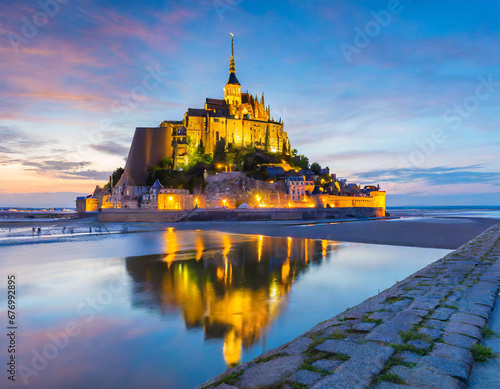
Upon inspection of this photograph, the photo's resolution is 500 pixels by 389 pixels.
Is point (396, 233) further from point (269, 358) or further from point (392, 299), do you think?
point (269, 358)

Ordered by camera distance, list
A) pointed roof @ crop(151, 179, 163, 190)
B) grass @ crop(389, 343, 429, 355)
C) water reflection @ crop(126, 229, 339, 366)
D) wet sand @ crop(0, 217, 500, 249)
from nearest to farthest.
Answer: grass @ crop(389, 343, 429, 355), water reflection @ crop(126, 229, 339, 366), wet sand @ crop(0, 217, 500, 249), pointed roof @ crop(151, 179, 163, 190)

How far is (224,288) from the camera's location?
8258 mm

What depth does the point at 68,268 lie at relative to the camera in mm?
11742

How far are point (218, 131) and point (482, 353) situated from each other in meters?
69.5

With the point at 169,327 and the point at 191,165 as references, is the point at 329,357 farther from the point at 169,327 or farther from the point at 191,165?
the point at 191,165

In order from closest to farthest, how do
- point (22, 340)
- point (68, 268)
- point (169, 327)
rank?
point (22, 340)
point (169, 327)
point (68, 268)

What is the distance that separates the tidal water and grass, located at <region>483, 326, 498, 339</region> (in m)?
2.72

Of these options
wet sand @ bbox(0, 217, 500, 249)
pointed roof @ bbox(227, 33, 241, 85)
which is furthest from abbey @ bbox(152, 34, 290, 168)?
wet sand @ bbox(0, 217, 500, 249)

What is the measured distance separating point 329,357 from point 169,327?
3660 mm

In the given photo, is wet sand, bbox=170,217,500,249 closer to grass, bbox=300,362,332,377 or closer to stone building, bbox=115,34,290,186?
grass, bbox=300,362,332,377

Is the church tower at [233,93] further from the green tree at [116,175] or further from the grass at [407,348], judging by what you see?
the grass at [407,348]

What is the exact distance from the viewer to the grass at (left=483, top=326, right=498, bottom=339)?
3.13m

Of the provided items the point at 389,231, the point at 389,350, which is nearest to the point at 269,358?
the point at 389,350

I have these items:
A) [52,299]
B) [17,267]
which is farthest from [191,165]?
[52,299]
